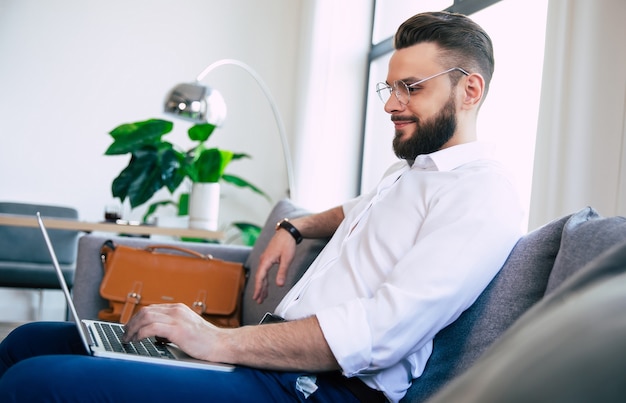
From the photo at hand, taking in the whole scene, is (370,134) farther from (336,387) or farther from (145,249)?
(336,387)

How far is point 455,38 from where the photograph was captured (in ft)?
5.00

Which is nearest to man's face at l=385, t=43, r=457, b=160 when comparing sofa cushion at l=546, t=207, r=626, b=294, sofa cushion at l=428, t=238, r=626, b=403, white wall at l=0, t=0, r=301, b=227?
sofa cushion at l=546, t=207, r=626, b=294

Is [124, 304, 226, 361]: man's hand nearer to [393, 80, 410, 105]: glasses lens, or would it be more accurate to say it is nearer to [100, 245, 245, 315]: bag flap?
[393, 80, 410, 105]: glasses lens

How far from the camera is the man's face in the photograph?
150cm

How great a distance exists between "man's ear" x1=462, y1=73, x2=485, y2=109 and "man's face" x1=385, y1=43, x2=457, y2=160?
0.10 ft

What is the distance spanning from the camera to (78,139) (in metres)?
4.74

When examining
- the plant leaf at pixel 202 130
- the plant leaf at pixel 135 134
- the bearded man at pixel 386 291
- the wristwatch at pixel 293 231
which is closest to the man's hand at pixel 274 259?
the wristwatch at pixel 293 231

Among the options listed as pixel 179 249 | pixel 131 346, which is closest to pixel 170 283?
pixel 179 249

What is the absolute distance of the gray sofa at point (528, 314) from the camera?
0.44 feet

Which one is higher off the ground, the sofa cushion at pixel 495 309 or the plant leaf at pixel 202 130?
the plant leaf at pixel 202 130

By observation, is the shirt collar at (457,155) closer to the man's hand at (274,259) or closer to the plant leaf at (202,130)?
the man's hand at (274,259)

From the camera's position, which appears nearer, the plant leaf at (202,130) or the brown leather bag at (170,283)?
the brown leather bag at (170,283)

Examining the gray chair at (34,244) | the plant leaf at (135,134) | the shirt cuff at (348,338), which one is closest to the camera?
the shirt cuff at (348,338)

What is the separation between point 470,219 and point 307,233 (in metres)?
0.72
